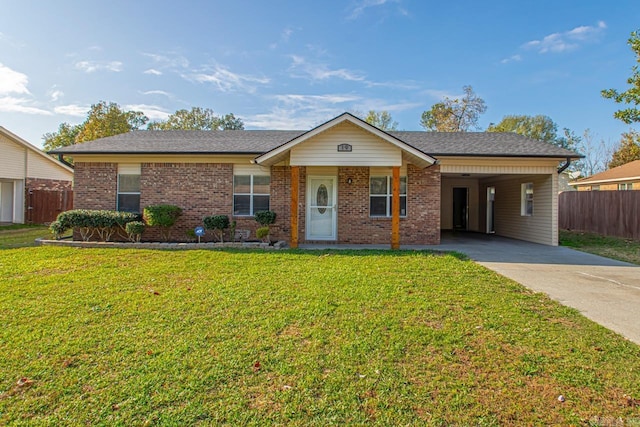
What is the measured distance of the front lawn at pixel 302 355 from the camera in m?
2.64

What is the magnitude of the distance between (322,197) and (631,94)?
11187mm

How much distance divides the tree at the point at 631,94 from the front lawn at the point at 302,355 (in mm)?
10473

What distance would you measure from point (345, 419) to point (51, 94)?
78.7 ft

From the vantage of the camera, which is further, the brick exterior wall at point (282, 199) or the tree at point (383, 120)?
the tree at point (383, 120)

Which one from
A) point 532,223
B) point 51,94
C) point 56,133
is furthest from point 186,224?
point 56,133

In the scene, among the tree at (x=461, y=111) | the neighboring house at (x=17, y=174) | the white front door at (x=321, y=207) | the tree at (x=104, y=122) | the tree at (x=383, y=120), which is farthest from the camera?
the tree at (x=383, y=120)

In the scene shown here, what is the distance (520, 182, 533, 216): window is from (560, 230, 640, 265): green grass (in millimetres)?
1537

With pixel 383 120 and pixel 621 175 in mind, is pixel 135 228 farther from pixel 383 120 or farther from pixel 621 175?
pixel 383 120

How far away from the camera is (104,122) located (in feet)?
108

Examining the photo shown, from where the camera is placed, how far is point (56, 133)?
1693 inches

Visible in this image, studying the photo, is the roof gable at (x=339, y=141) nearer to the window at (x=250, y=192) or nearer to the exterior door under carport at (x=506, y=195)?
the window at (x=250, y=192)

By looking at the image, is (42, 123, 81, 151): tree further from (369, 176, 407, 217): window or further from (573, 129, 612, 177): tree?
(573, 129, 612, 177): tree

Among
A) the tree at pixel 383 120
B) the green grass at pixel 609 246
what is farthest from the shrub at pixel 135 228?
the tree at pixel 383 120

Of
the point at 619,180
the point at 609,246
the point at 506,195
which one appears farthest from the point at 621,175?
the point at 609,246
